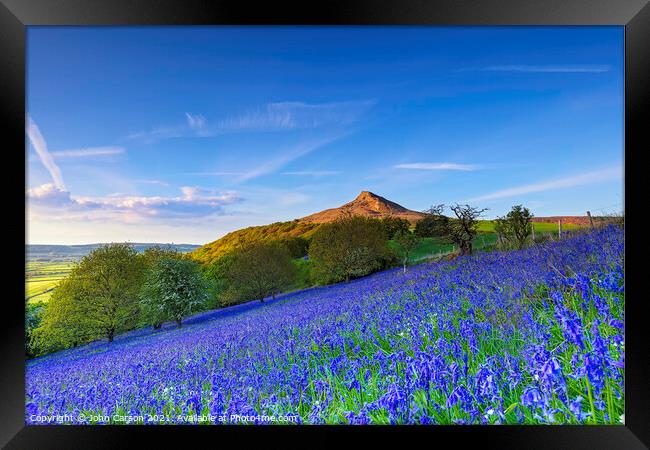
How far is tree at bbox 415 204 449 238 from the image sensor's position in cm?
302

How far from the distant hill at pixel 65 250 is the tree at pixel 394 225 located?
1.62m

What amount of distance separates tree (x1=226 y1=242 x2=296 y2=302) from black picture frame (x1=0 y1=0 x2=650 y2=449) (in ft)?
3.81

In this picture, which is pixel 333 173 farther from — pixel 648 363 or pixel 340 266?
pixel 648 363

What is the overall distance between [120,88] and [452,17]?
262 centimetres

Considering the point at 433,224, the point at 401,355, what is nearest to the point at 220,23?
the point at 433,224

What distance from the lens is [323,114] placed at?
3.02m

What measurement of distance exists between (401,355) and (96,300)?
8.98ft

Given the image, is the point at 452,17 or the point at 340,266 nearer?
the point at 452,17

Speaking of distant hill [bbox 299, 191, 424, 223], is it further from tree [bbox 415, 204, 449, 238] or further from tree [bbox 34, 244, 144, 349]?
tree [bbox 34, 244, 144, 349]

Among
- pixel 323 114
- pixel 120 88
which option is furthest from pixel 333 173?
pixel 120 88

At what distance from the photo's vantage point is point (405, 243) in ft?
10.5

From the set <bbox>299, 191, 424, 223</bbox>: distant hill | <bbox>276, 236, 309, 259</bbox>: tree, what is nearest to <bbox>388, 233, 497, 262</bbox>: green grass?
<bbox>299, 191, 424, 223</bbox>: distant hill

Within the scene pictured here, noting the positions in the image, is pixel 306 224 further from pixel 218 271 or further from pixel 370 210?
pixel 218 271

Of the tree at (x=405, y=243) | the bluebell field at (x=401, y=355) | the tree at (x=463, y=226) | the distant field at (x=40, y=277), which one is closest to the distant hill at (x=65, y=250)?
the distant field at (x=40, y=277)
